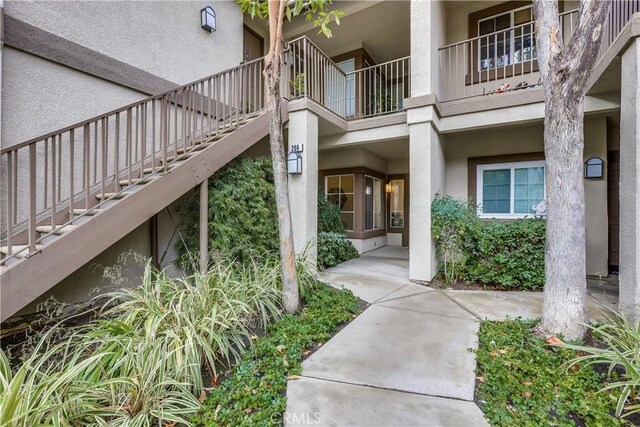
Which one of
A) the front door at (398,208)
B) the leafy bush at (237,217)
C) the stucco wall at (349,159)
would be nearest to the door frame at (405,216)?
the front door at (398,208)

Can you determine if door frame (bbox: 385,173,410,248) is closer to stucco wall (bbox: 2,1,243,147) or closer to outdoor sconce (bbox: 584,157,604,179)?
outdoor sconce (bbox: 584,157,604,179)

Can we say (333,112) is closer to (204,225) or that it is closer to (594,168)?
(204,225)

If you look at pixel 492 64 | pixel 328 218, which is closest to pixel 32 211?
pixel 328 218

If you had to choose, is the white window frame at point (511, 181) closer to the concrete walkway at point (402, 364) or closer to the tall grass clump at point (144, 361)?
the concrete walkway at point (402, 364)

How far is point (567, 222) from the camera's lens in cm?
306

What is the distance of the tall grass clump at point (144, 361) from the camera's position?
1.89m

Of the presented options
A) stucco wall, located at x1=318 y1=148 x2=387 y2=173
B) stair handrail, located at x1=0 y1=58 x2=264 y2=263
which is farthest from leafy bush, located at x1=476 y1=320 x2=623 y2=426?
stucco wall, located at x1=318 y1=148 x2=387 y2=173

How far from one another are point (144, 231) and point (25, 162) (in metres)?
1.80

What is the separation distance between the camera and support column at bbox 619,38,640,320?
10.4ft

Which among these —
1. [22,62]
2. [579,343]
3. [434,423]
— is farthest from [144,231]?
[579,343]

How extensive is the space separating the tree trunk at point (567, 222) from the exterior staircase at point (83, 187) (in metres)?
4.21

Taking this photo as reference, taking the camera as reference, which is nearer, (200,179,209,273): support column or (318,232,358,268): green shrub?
(200,179,209,273): support column

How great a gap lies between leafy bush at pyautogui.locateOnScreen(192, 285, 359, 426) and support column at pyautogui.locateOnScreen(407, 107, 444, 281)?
75.5 inches

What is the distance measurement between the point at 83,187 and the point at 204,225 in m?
1.60
